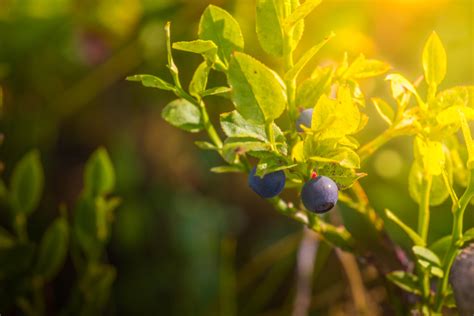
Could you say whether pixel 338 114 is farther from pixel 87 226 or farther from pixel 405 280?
pixel 87 226

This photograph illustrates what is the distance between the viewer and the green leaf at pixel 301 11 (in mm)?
446

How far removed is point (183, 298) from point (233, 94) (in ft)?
2.42

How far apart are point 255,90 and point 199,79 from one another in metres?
0.06

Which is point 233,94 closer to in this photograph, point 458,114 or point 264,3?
point 264,3

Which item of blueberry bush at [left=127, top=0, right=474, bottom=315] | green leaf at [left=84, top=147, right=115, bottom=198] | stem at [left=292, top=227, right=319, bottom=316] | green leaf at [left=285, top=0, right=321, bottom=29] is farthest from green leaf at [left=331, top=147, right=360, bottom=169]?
stem at [left=292, top=227, right=319, bottom=316]

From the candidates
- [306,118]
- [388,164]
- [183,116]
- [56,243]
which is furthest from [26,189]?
[388,164]

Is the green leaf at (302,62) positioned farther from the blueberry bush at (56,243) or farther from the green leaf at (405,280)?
the blueberry bush at (56,243)

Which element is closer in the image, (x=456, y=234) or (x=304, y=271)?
(x=456, y=234)

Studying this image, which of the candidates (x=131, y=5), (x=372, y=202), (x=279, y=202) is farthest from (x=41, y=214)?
(x=279, y=202)

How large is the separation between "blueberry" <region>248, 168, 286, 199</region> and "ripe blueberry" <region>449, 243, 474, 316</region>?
0.57 feet

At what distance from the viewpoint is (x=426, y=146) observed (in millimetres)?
502

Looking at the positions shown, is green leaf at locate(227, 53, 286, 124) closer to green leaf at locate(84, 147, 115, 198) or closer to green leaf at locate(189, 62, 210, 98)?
green leaf at locate(189, 62, 210, 98)

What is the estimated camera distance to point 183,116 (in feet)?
1.79

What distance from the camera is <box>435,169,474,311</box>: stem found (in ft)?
1.63
